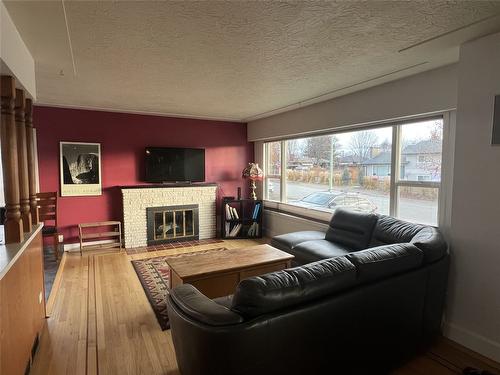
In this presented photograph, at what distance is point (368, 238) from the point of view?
3326 mm

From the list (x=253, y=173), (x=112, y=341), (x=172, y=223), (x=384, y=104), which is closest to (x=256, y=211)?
(x=253, y=173)

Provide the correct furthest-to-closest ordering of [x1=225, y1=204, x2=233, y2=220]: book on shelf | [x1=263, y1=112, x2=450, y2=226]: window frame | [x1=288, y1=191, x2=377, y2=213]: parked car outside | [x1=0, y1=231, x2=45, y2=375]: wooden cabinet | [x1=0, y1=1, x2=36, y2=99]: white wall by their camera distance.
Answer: [x1=225, y1=204, x2=233, y2=220]: book on shelf → [x1=288, y1=191, x2=377, y2=213]: parked car outside → [x1=263, y1=112, x2=450, y2=226]: window frame → [x1=0, y1=1, x2=36, y2=99]: white wall → [x1=0, y1=231, x2=45, y2=375]: wooden cabinet

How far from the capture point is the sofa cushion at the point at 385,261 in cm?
178

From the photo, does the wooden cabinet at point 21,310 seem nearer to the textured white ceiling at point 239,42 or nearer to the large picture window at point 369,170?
the textured white ceiling at point 239,42

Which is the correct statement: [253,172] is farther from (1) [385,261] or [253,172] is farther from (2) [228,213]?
(1) [385,261]

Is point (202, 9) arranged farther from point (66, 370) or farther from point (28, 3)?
point (66, 370)

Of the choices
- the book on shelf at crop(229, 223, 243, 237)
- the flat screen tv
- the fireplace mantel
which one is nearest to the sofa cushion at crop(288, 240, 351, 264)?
the book on shelf at crop(229, 223, 243, 237)

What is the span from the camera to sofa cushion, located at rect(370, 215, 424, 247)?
2.89 metres

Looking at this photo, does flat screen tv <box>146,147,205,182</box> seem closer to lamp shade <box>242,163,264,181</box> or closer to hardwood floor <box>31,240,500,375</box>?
lamp shade <box>242,163,264,181</box>

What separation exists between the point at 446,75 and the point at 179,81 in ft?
8.70

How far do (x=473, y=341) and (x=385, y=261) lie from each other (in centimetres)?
120

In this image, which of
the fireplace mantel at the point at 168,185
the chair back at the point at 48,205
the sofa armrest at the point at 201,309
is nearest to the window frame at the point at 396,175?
the fireplace mantel at the point at 168,185

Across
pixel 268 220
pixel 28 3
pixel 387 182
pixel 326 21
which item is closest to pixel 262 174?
pixel 268 220

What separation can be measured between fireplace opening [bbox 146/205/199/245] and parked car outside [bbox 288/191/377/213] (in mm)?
1960
